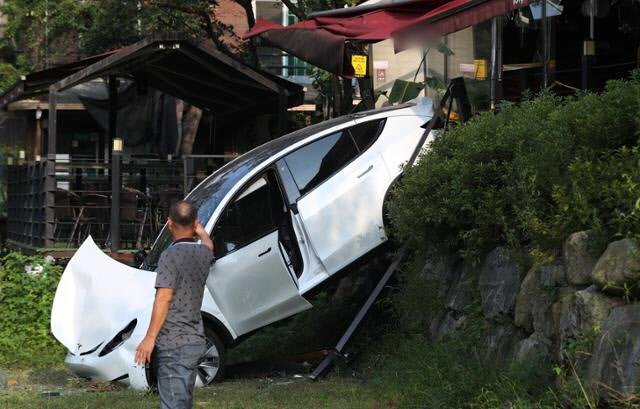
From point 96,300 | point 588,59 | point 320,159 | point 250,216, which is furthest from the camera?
point 588,59

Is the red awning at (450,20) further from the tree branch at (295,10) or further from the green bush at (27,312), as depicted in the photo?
the tree branch at (295,10)

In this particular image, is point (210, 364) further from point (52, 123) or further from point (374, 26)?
point (52, 123)

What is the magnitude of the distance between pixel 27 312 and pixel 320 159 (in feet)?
13.7

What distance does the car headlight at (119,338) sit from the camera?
28.2 feet

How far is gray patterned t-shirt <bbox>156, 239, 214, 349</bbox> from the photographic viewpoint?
18.9 ft

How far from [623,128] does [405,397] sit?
8.04ft

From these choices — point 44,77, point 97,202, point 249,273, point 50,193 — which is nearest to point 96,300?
A: point 249,273

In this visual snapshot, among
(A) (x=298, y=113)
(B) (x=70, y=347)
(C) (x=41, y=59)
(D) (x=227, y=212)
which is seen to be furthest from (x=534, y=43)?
(C) (x=41, y=59)

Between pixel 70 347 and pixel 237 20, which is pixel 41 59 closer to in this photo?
pixel 237 20

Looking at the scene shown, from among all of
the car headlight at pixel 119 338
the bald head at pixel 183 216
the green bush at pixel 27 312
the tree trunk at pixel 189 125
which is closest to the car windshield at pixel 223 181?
the car headlight at pixel 119 338

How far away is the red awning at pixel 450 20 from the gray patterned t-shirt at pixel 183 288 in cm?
429

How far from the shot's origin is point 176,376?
18.6 ft

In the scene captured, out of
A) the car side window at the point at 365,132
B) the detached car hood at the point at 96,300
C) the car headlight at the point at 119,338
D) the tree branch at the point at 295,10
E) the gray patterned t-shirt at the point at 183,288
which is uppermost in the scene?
the tree branch at the point at 295,10

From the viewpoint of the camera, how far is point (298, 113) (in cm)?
2288
